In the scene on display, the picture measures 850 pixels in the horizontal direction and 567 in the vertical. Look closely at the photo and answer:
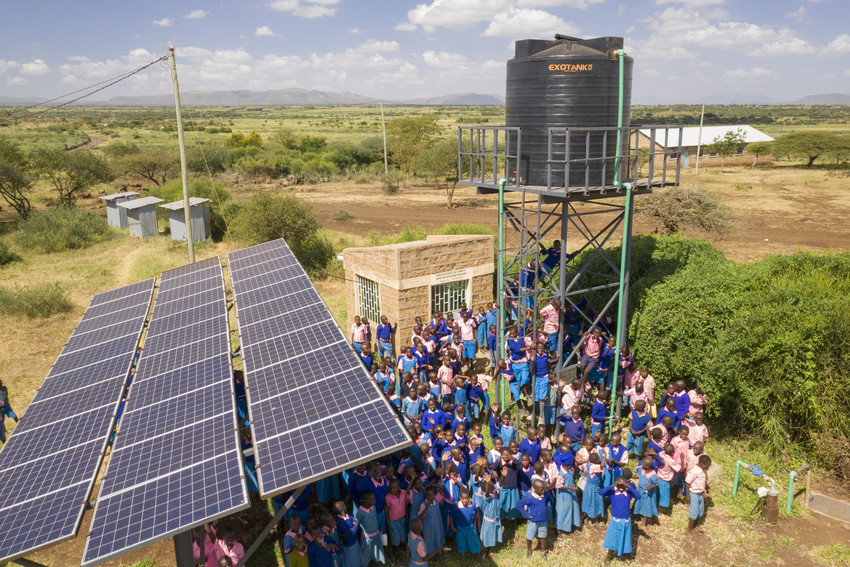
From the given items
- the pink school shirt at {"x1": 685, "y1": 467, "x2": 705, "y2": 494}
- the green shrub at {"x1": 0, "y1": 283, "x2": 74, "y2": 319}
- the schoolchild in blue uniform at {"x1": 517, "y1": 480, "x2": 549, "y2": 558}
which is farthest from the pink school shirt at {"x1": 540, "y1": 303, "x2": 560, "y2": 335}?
the green shrub at {"x1": 0, "y1": 283, "x2": 74, "y2": 319}

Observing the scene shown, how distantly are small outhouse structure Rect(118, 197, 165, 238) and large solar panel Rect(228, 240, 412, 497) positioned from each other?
22.3 metres

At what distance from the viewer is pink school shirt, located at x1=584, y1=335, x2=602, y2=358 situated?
11.2 metres

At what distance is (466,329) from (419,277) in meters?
1.88

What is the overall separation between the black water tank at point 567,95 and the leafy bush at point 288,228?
48.7 feet

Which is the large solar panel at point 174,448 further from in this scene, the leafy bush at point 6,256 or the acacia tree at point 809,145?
the acacia tree at point 809,145

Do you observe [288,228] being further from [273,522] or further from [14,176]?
[273,522]

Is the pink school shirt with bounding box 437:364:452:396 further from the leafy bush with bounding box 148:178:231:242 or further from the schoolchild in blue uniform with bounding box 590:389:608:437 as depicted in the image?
the leafy bush with bounding box 148:178:231:242

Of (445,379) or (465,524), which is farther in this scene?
(445,379)

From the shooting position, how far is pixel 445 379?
11.3 meters

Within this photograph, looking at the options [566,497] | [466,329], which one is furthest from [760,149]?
[566,497]

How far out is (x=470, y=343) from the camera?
13586mm

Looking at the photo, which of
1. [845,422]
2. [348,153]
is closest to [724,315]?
[845,422]

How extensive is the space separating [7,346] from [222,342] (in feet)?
40.4

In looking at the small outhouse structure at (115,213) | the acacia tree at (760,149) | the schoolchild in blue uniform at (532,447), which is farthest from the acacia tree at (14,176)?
the acacia tree at (760,149)
